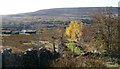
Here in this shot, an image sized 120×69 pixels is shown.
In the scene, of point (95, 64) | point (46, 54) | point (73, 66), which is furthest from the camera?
point (46, 54)

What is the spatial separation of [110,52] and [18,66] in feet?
48.6

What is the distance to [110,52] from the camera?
24938mm

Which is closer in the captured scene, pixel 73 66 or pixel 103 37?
pixel 73 66

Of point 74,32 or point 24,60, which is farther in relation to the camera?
point 74,32

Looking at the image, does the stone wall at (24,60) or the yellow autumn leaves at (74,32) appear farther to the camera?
the yellow autumn leaves at (74,32)

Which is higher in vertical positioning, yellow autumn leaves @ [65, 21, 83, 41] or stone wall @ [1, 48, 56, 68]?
stone wall @ [1, 48, 56, 68]

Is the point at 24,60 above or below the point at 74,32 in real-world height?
above

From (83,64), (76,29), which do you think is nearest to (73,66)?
(83,64)

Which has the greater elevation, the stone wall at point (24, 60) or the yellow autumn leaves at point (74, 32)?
the stone wall at point (24, 60)

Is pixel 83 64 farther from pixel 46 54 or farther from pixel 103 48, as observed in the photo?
pixel 103 48

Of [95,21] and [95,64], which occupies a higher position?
[95,21]

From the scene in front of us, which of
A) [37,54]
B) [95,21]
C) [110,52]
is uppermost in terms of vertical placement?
[95,21]

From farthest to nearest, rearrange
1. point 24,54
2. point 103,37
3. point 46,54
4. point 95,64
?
point 103,37 < point 46,54 < point 24,54 < point 95,64

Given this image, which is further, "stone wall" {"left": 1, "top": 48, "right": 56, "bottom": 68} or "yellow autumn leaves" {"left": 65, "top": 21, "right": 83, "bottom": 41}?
"yellow autumn leaves" {"left": 65, "top": 21, "right": 83, "bottom": 41}
